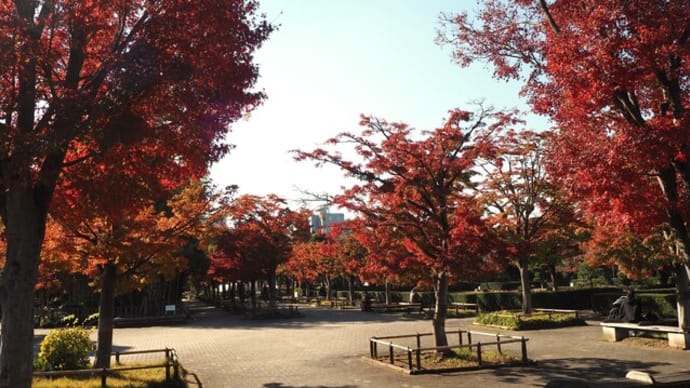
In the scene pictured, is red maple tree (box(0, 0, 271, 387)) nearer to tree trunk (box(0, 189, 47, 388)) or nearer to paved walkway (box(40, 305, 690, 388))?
tree trunk (box(0, 189, 47, 388))

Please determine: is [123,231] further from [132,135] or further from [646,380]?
[646,380]

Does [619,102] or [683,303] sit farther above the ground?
[619,102]

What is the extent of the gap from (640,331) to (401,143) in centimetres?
978

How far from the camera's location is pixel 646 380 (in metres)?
8.98

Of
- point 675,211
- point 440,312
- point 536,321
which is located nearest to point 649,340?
point 536,321

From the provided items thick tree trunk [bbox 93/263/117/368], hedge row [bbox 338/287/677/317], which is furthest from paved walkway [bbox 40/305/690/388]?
hedge row [bbox 338/287/677/317]

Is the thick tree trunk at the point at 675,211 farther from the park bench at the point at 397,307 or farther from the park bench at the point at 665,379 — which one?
the park bench at the point at 397,307

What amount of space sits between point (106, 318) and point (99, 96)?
25.0 feet

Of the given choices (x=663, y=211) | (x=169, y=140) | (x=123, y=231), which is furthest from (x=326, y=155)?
(x=663, y=211)

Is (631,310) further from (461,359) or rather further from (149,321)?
(149,321)

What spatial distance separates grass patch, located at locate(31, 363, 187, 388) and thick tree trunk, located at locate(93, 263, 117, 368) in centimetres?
83

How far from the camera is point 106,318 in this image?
13.1 metres

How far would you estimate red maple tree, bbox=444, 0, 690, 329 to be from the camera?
8.02 meters

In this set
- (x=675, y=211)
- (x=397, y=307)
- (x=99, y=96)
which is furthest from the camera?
(x=397, y=307)
